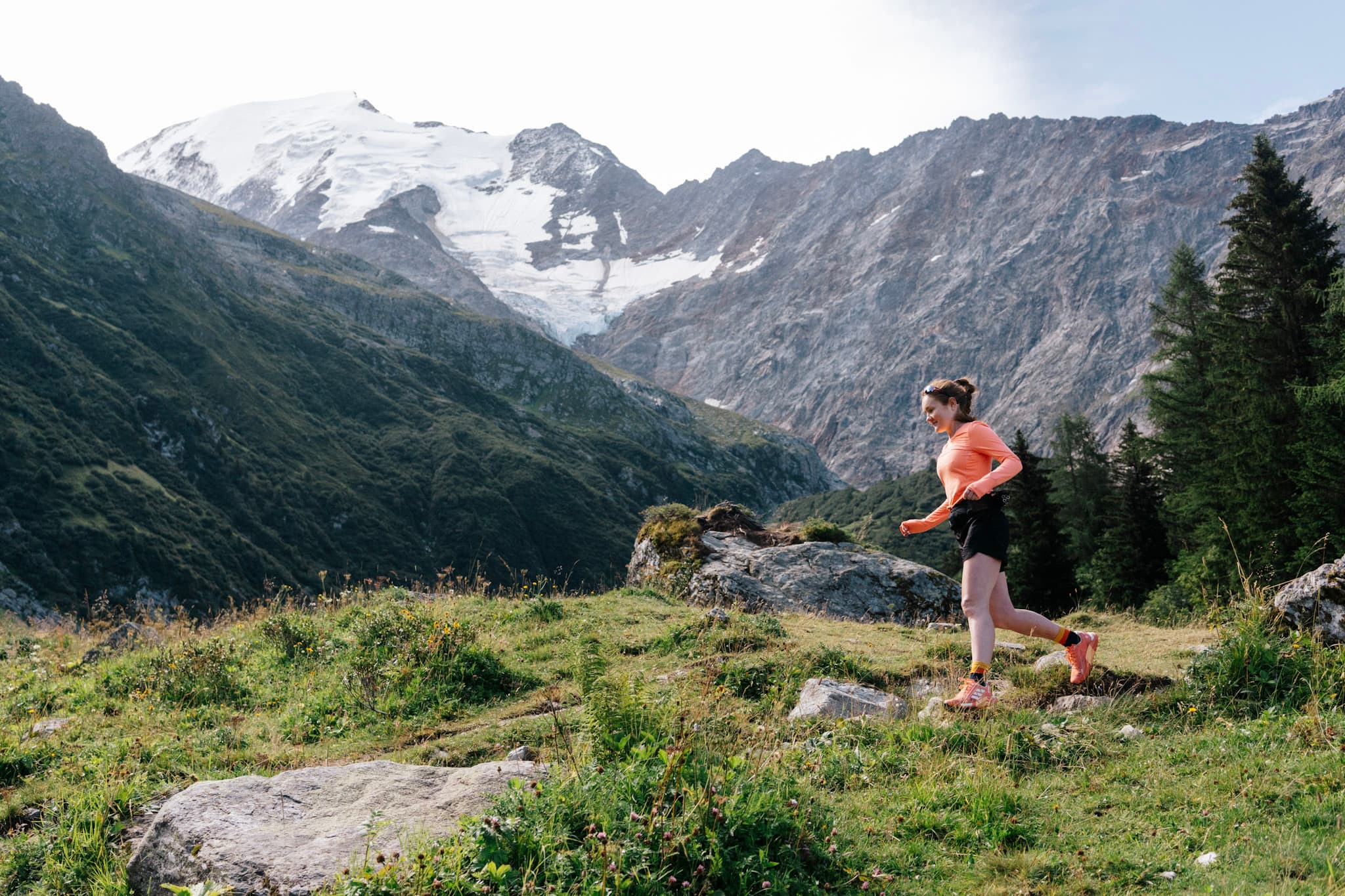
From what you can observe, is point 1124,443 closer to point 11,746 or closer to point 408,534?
point 11,746

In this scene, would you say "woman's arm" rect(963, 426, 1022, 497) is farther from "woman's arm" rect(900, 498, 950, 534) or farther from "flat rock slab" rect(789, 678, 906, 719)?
"flat rock slab" rect(789, 678, 906, 719)

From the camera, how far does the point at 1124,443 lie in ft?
126

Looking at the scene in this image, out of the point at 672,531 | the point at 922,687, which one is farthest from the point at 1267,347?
the point at 922,687

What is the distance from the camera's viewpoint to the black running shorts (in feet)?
23.5

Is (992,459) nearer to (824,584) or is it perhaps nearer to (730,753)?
(730,753)

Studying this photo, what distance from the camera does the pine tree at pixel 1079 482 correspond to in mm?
47562

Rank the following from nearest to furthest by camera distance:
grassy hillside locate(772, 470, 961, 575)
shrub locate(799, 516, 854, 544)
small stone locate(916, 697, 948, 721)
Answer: small stone locate(916, 697, 948, 721)
shrub locate(799, 516, 854, 544)
grassy hillside locate(772, 470, 961, 575)

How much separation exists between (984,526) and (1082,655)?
169cm

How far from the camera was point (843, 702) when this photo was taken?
7184 mm

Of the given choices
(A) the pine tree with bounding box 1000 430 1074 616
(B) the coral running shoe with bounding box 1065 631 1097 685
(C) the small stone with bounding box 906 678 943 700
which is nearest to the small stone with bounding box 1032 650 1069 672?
(B) the coral running shoe with bounding box 1065 631 1097 685

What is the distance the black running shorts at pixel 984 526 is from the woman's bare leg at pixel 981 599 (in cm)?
7

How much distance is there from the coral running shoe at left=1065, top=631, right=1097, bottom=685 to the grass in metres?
0.24

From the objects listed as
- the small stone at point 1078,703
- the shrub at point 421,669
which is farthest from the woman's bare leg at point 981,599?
the shrub at point 421,669

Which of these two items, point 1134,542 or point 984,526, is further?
point 1134,542
